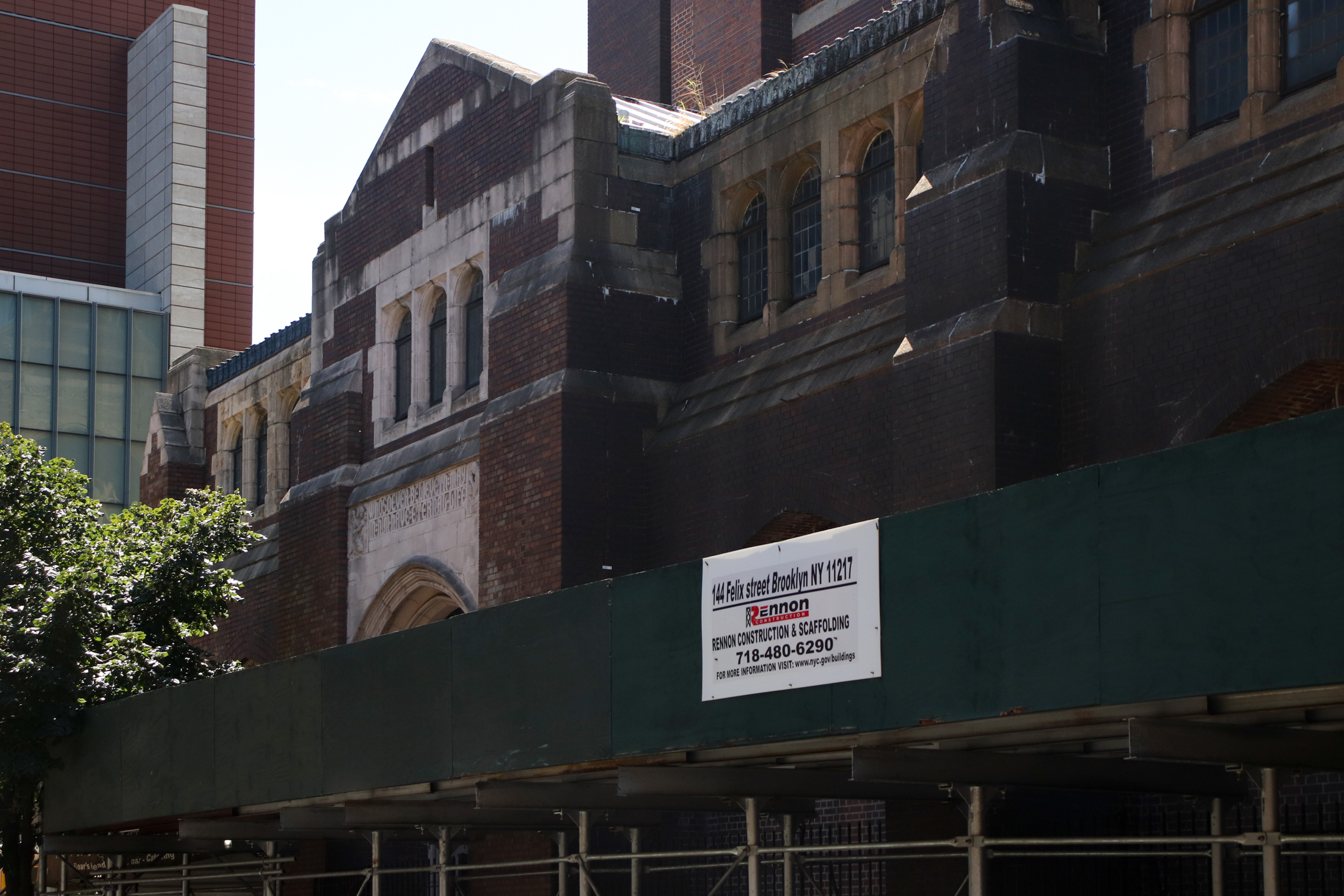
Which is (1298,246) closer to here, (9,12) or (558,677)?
(558,677)

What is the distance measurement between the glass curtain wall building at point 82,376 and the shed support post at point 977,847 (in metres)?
41.2

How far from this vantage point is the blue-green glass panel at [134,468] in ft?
→ 171

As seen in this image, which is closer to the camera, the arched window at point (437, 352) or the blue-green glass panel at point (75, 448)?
the arched window at point (437, 352)

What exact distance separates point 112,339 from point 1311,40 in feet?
139

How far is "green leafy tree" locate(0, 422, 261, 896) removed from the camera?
21.7 metres

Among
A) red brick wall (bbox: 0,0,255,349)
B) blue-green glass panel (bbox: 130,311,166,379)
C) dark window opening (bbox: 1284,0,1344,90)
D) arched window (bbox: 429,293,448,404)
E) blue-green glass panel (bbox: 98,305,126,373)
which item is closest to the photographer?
dark window opening (bbox: 1284,0,1344,90)

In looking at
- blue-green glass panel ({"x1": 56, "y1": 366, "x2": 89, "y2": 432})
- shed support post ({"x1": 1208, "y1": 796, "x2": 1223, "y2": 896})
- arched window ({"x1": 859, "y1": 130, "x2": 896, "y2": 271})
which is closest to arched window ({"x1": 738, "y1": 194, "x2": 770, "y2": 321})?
arched window ({"x1": 859, "y1": 130, "x2": 896, "y2": 271})

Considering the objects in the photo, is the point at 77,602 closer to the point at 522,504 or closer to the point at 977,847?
the point at 522,504

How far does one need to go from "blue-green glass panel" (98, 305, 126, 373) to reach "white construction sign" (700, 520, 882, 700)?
139 ft

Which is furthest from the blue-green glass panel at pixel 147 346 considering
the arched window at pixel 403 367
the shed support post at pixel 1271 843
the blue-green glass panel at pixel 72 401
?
the shed support post at pixel 1271 843

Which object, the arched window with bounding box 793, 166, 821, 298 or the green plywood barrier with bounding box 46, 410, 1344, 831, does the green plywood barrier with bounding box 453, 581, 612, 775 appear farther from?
the arched window with bounding box 793, 166, 821, 298

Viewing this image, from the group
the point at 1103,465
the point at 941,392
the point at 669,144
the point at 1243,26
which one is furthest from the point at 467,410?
the point at 1103,465

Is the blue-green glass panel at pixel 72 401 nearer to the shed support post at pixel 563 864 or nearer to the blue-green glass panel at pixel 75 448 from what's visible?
the blue-green glass panel at pixel 75 448

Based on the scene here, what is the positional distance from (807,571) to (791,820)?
3.85m
